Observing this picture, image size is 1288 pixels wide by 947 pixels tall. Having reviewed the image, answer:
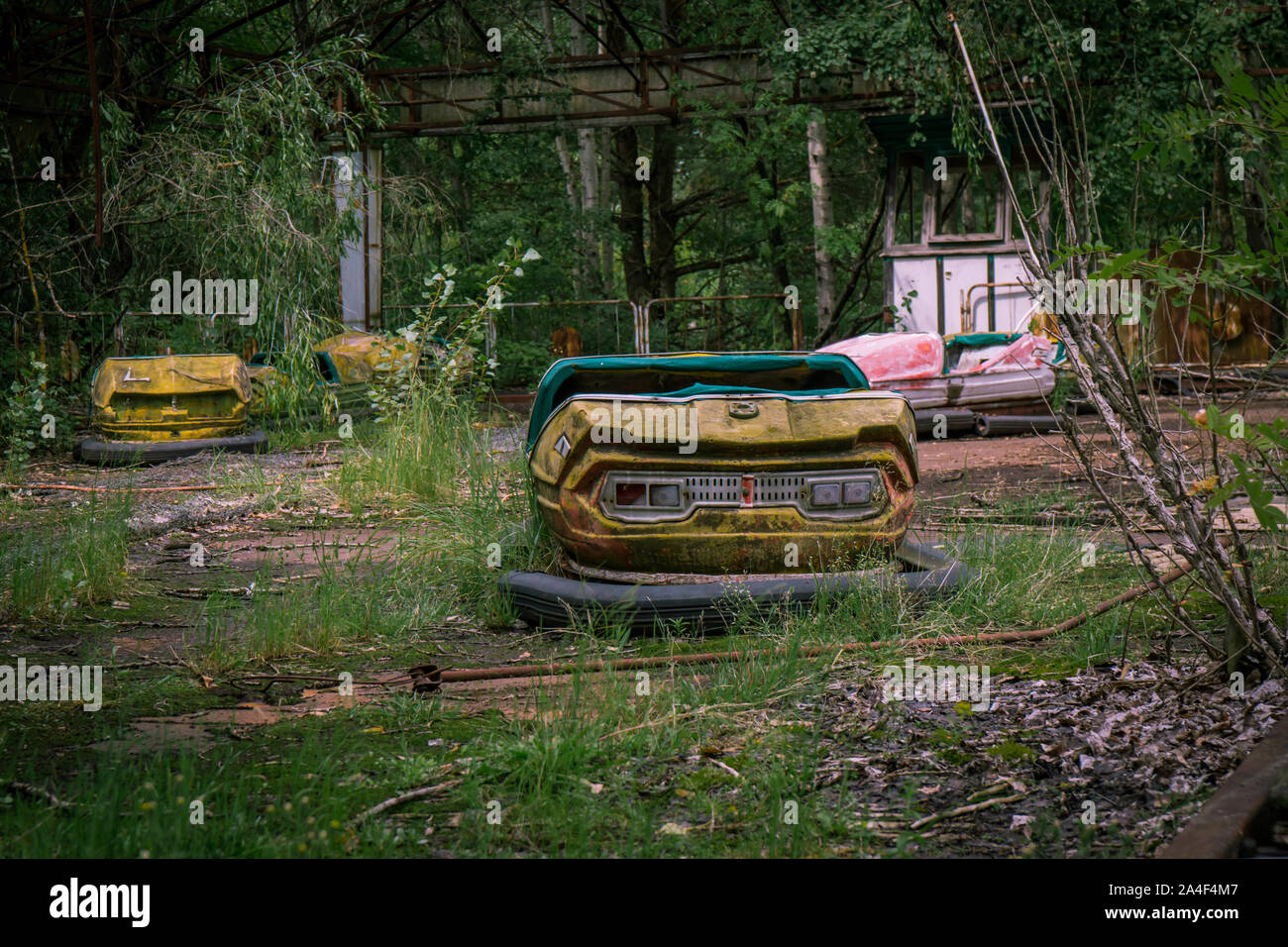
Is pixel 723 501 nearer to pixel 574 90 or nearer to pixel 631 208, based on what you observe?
pixel 574 90

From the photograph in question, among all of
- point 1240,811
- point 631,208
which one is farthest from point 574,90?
point 1240,811

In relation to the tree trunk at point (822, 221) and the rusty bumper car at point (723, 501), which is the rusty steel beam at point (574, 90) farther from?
the rusty bumper car at point (723, 501)

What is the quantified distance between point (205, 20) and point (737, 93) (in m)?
7.39

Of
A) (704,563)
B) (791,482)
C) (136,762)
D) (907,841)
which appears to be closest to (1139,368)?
(791,482)

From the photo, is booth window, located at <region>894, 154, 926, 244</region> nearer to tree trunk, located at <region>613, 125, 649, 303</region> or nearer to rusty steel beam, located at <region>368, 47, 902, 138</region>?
rusty steel beam, located at <region>368, 47, 902, 138</region>

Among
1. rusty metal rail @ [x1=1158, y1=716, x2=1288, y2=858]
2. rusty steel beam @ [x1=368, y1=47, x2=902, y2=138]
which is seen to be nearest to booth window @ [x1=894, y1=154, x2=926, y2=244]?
rusty steel beam @ [x1=368, y1=47, x2=902, y2=138]

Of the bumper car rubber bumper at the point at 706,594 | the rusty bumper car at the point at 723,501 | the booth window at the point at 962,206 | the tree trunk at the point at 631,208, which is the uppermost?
the tree trunk at the point at 631,208

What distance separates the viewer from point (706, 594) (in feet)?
15.0

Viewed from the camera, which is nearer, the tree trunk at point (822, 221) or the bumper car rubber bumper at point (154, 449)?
the bumper car rubber bumper at point (154, 449)

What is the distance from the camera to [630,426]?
463cm

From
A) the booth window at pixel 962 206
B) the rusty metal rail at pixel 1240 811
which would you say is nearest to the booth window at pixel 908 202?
the booth window at pixel 962 206

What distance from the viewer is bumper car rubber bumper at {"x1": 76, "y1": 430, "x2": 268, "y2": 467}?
10312 mm

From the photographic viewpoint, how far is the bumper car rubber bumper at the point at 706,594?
4.52 meters

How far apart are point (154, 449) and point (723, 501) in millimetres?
7268
